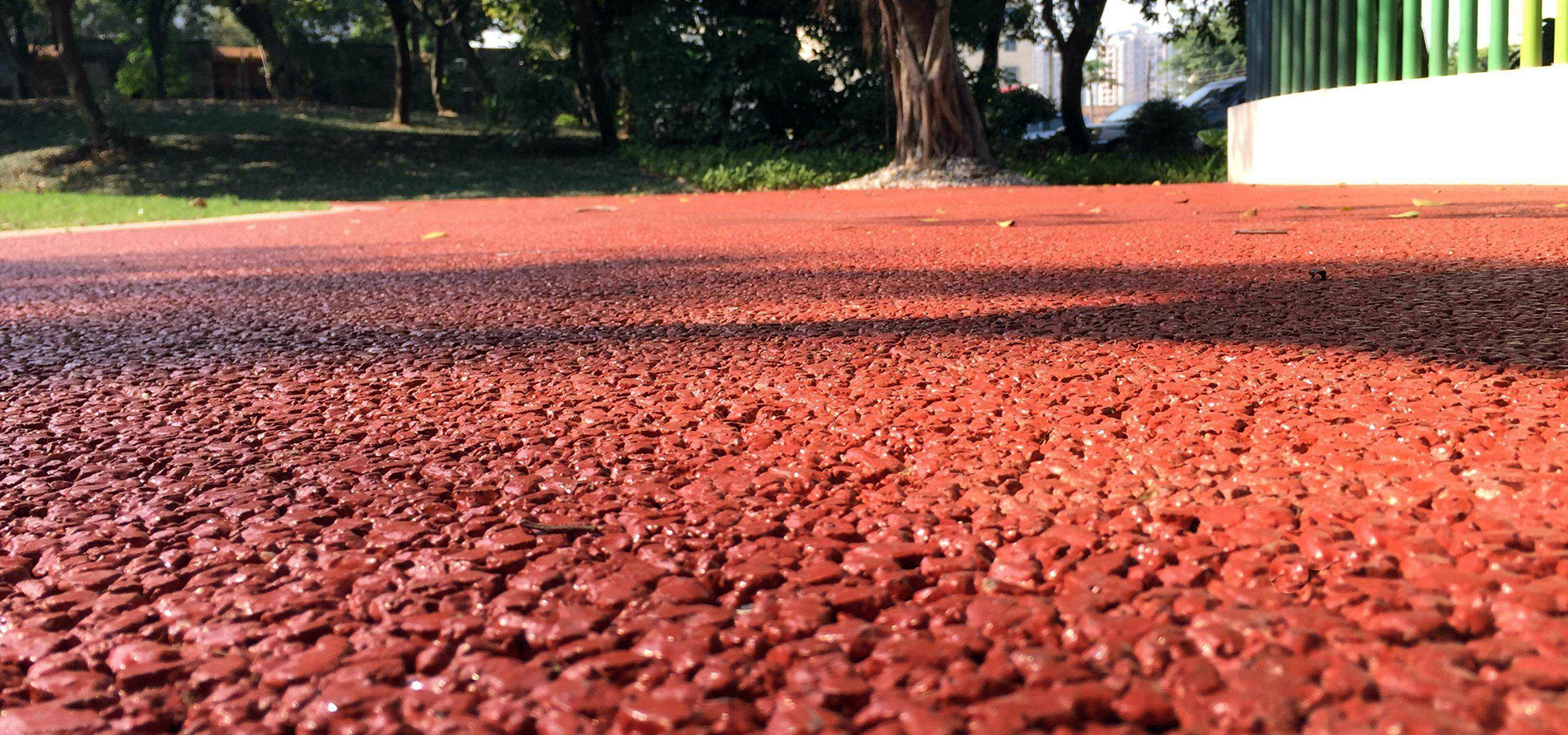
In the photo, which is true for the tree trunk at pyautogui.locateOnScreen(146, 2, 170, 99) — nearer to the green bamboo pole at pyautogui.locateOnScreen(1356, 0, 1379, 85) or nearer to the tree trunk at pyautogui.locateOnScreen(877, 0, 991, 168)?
the tree trunk at pyautogui.locateOnScreen(877, 0, 991, 168)

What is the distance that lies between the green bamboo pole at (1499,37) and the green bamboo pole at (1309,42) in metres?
2.45

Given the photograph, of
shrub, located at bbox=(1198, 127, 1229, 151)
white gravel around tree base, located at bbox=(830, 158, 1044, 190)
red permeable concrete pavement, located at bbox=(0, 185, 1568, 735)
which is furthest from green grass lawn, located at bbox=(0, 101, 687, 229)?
red permeable concrete pavement, located at bbox=(0, 185, 1568, 735)

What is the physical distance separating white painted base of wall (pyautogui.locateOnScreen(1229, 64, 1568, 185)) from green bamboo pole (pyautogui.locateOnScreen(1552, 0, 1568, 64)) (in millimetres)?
84

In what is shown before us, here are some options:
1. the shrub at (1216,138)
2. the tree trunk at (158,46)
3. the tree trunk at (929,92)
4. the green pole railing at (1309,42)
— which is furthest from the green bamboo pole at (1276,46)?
the tree trunk at (158,46)

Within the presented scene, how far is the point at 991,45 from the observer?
73.5ft

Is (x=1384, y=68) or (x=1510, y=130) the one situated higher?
(x=1384, y=68)

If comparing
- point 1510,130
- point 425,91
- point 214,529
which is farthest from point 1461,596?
point 425,91

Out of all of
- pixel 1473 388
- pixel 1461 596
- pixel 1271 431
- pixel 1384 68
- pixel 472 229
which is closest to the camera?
pixel 1461 596

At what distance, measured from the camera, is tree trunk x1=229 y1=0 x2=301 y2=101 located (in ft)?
96.5

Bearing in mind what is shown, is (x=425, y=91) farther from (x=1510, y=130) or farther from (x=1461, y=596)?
(x=1461, y=596)

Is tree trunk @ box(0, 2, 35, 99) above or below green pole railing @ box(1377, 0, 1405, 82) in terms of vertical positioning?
above

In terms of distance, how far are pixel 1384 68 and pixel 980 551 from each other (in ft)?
32.4

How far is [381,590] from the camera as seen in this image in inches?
48.9

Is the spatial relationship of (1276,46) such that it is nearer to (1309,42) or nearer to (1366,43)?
(1309,42)
